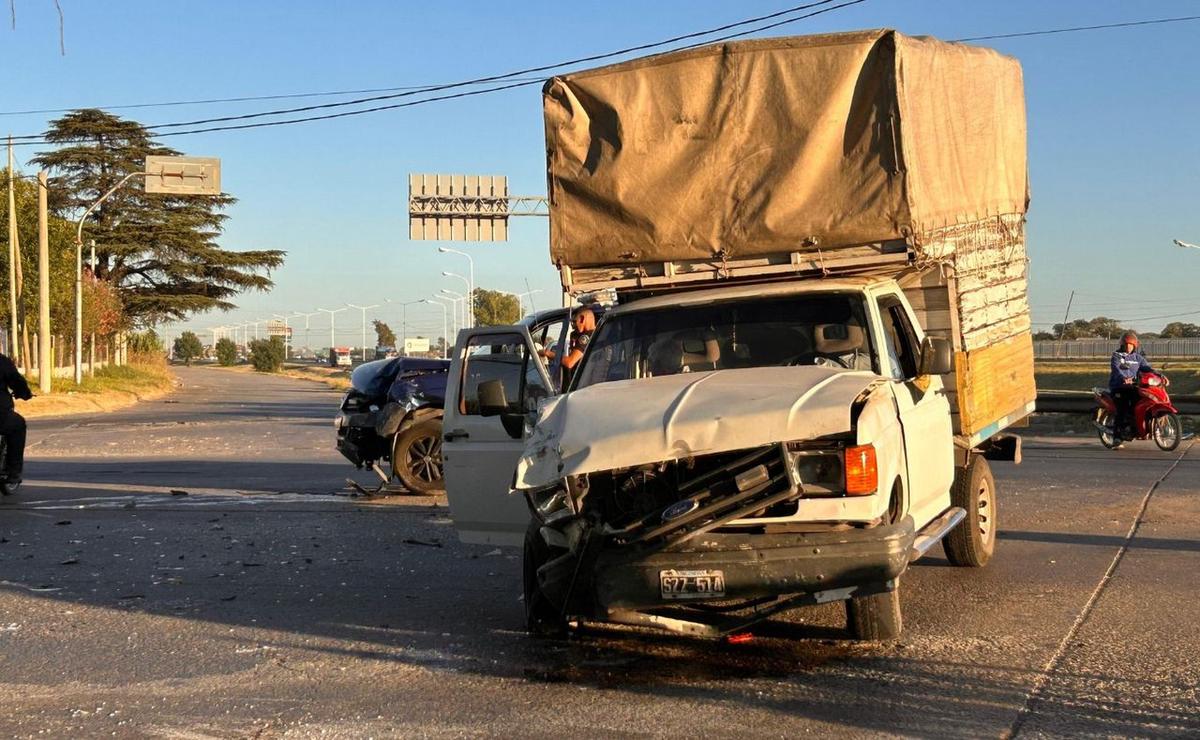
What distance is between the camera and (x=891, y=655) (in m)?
6.49

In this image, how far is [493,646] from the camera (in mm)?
6953

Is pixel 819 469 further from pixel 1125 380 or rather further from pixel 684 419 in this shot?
pixel 1125 380

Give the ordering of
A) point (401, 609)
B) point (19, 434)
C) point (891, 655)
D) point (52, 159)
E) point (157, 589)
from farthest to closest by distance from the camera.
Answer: point (52, 159), point (19, 434), point (157, 589), point (401, 609), point (891, 655)

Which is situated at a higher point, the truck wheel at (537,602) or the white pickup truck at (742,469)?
the white pickup truck at (742,469)

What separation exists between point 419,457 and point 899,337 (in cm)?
787

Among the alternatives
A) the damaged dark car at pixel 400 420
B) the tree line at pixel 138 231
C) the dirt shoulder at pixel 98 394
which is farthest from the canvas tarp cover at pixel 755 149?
the tree line at pixel 138 231

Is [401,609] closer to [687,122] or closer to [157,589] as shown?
[157,589]

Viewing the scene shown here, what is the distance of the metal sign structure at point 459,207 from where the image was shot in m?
44.7

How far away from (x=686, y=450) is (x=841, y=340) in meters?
1.88

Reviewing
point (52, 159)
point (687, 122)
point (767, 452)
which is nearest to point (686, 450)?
point (767, 452)

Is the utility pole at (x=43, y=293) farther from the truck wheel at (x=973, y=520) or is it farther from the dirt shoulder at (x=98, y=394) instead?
the truck wheel at (x=973, y=520)

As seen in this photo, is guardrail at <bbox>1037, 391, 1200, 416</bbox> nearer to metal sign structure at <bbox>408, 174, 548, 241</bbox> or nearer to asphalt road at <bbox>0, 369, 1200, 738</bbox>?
asphalt road at <bbox>0, 369, 1200, 738</bbox>

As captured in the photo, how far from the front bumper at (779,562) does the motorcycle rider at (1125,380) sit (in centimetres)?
1377

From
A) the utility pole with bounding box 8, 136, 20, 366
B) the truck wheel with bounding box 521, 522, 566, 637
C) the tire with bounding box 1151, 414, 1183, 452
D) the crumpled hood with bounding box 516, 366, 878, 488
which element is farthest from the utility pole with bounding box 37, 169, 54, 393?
the crumpled hood with bounding box 516, 366, 878, 488
